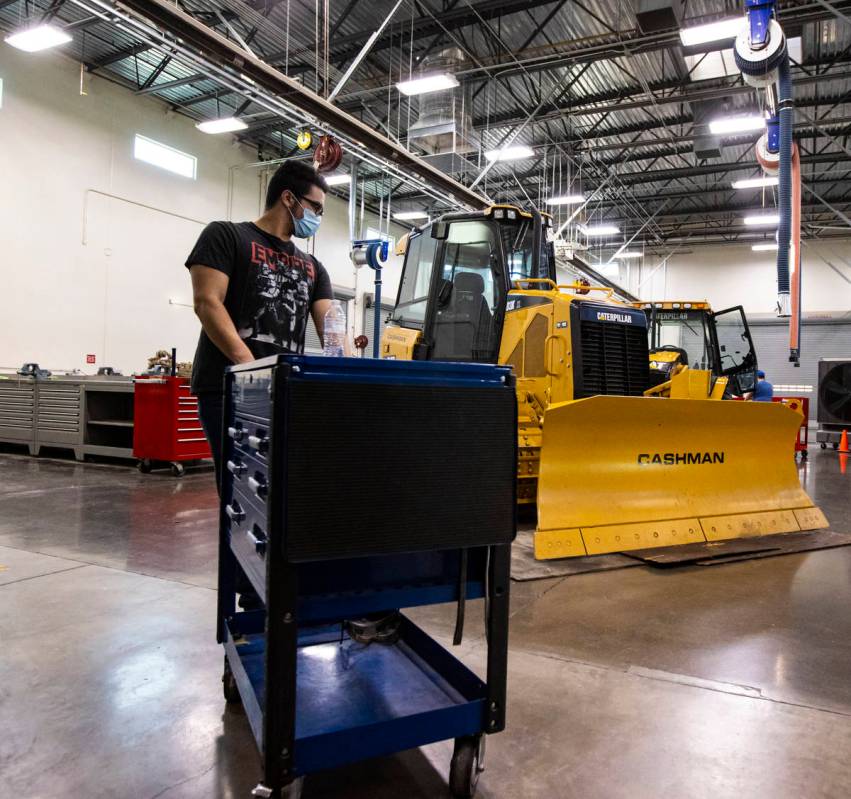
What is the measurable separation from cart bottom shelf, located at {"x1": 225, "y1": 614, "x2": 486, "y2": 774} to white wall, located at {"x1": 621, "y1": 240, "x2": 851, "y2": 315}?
67.7 feet

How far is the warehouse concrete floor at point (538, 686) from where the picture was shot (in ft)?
4.80

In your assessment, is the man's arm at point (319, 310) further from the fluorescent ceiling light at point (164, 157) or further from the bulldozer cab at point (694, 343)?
the fluorescent ceiling light at point (164, 157)

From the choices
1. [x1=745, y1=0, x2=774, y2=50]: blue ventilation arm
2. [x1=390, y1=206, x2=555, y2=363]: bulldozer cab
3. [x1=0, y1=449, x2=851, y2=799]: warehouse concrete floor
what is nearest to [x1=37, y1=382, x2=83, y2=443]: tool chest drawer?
[x1=0, y1=449, x2=851, y2=799]: warehouse concrete floor

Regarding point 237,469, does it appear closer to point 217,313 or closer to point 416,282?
point 217,313

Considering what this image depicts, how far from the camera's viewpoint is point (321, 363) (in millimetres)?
1181

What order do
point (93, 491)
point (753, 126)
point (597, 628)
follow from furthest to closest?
point (753, 126), point (93, 491), point (597, 628)

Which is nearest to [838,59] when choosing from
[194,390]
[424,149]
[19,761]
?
[424,149]

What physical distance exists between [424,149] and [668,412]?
23.1ft

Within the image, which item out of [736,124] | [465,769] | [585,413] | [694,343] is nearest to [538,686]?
[465,769]

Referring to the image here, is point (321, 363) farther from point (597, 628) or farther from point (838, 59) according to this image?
point (838, 59)

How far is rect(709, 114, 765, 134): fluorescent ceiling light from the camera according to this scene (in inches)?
383

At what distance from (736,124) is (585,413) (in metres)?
8.81

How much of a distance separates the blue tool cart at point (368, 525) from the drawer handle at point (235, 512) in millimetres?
29

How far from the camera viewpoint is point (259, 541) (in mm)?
1289
